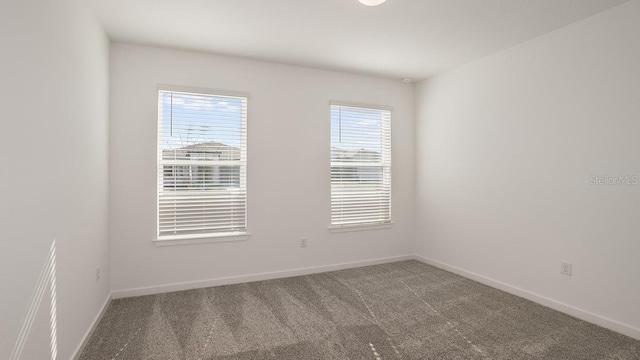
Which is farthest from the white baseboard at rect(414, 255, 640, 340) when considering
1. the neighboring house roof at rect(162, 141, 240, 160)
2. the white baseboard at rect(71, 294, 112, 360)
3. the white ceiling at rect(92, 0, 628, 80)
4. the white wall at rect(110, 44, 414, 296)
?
the white baseboard at rect(71, 294, 112, 360)

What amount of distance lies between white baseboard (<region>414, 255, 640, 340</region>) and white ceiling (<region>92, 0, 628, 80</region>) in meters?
2.60

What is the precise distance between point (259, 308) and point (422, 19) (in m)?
3.07

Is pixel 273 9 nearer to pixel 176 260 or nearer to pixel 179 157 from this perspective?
pixel 179 157

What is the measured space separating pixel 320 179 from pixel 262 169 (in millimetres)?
792

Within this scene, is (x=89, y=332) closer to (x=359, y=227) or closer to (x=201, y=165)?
(x=201, y=165)

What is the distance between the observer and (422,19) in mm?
2760

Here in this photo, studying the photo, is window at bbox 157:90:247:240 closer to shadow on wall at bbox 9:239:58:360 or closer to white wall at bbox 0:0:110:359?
white wall at bbox 0:0:110:359

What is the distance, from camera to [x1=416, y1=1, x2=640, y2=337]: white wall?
8.22ft

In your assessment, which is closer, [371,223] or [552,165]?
[552,165]

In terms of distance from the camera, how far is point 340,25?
9.43 ft

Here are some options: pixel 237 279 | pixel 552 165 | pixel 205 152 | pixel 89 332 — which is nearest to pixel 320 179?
pixel 205 152

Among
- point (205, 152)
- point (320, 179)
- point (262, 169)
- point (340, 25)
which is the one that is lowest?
point (320, 179)

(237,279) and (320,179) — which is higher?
(320,179)

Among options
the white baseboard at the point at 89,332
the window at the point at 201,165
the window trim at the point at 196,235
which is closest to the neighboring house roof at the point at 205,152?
the window at the point at 201,165
